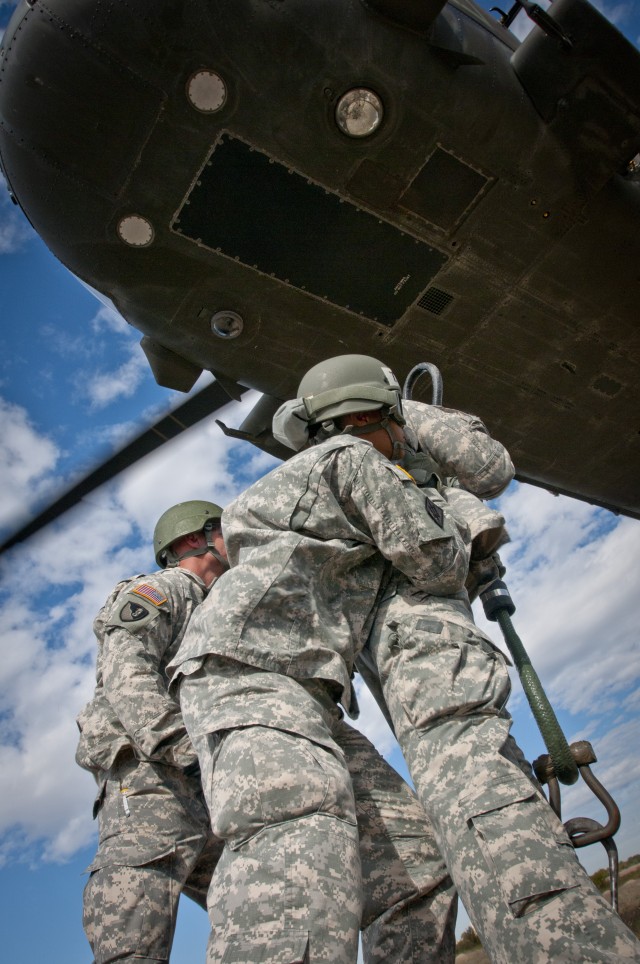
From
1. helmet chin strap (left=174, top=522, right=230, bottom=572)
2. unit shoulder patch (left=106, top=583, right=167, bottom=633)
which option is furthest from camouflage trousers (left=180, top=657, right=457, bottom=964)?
helmet chin strap (left=174, top=522, right=230, bottom=572)

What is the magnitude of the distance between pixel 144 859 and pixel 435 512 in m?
1.93

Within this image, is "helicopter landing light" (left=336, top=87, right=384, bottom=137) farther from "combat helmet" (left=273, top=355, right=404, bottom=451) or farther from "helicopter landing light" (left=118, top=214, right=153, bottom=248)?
"combat helmet" (left=273, top=355, right=404, bottom=451)

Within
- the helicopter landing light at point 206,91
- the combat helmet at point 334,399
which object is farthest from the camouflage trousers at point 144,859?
the helicopter landing light at point 206,91

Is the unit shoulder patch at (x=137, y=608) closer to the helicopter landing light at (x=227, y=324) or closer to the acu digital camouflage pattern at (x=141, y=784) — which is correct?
the acu digital camouflage pattern at (x=141, y=784)

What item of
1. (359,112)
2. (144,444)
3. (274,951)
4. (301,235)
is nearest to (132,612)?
(274,951)

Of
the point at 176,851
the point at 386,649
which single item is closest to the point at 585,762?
the point at 386,649

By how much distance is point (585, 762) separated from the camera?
86.5 inches

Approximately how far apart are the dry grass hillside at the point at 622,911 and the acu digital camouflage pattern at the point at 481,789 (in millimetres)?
2842

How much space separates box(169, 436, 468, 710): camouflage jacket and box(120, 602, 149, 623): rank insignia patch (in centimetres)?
118

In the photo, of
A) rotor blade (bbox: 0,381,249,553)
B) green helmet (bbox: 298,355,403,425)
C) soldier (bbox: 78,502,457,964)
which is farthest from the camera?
rotor blade (bbox: 0,381,249,553)

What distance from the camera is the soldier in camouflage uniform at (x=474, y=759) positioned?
170 cm

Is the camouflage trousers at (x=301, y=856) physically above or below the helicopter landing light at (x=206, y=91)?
below

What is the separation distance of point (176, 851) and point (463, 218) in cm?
449

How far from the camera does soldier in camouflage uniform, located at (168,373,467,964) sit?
1.64m
